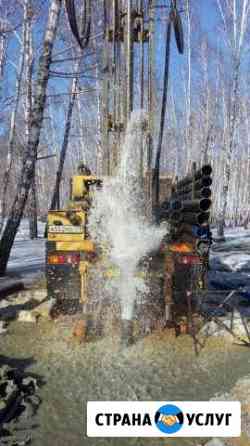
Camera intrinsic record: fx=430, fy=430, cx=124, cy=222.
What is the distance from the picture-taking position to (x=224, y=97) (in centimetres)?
2462

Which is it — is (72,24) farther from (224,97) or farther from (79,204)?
(224,97)

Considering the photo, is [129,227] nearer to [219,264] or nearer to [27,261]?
[27,261]

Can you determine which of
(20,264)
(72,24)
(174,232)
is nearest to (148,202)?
(174,232)

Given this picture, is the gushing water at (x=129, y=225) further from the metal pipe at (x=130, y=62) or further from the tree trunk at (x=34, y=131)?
the tree trunk at (x=34, y=131)

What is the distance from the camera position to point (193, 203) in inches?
202

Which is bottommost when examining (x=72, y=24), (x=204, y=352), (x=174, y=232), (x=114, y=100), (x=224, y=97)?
(x=204, y=352)

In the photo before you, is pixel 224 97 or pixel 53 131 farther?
pixel 53 131

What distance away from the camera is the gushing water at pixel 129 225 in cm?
546

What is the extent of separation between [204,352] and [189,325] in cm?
75

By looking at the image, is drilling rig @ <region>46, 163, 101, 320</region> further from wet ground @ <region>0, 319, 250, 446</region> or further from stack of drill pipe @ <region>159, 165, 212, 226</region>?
stack of drill pipe @ <region>159, 165, 212, 226</region>

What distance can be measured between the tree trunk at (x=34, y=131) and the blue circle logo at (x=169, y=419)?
6.15 m

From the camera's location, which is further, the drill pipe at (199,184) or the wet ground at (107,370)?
the drill pipe at (199,184)

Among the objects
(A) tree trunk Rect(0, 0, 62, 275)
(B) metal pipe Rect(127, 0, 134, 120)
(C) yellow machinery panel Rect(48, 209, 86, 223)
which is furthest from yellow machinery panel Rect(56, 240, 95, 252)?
(A) tree trunk Rect(0, 0, 62, 275)

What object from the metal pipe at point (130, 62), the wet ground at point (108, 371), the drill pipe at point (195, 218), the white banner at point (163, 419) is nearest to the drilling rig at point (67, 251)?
the wet ground at point (108, 371)
